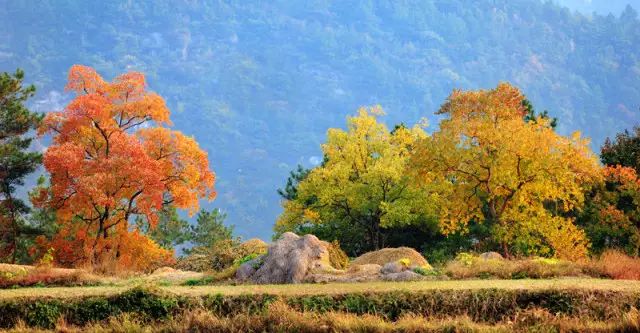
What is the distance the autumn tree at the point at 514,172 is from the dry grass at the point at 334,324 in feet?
58.1

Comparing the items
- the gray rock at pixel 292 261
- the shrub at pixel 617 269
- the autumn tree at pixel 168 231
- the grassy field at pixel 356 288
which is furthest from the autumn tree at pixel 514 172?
the autumn tree at pixel 168 231

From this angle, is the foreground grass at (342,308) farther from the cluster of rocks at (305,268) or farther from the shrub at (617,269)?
the cluster of rocks at (305,268)

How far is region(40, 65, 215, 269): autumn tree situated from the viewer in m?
32.7

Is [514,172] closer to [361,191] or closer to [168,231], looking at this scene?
[361,191]

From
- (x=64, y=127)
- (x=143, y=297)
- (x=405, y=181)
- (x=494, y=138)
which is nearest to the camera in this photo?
(x=143, y=297)

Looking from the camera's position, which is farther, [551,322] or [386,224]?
[386,224]

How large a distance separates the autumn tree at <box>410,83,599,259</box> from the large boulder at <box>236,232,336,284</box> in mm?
11992

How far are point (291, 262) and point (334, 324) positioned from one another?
304 inches

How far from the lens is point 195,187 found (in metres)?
37.6

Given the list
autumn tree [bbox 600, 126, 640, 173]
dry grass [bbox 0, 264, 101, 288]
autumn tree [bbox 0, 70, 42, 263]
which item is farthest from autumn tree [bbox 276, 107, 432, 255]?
dry grass [bbox 0, 264, 101, 288]

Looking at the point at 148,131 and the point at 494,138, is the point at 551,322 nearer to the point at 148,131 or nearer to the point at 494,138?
the point at 494,138

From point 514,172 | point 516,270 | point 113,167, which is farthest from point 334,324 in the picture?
point 113,167

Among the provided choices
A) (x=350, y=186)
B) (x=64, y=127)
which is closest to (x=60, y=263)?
(x=64, y=127)

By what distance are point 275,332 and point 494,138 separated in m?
20.5
